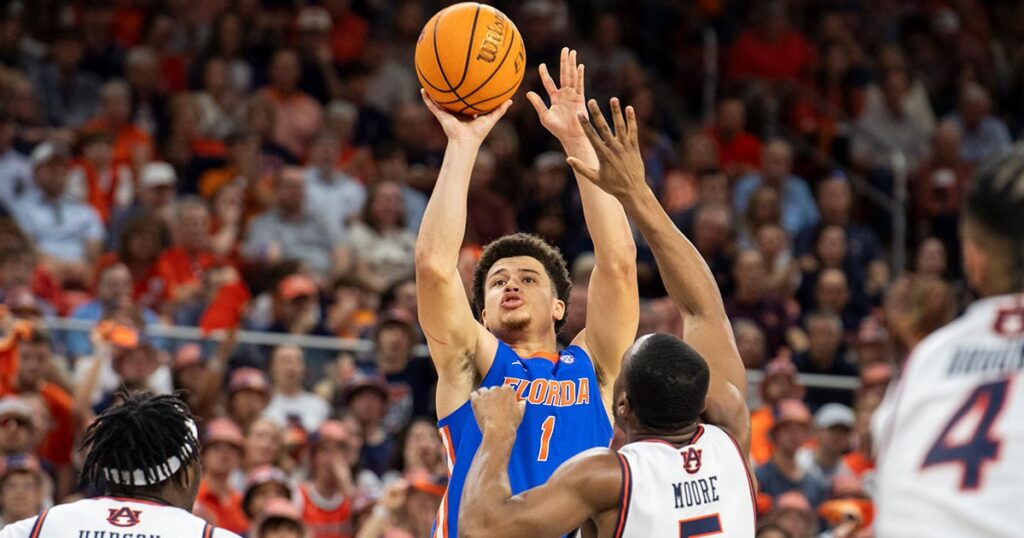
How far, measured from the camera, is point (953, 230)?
14508 millimetres

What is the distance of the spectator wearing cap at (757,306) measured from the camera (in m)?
12.2

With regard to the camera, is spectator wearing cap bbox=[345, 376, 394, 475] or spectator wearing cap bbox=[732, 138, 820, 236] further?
spectator wearing cap bbox=[732, 138, 820, 236]

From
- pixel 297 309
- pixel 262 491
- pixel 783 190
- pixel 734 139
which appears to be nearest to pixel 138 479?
pixel 262 491

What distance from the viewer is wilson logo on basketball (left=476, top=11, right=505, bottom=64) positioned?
600 cm

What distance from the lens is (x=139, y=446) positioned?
15.9ft

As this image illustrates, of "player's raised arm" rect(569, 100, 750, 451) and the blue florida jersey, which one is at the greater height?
"player's raised arm" rect(569, 100, 750, 451)

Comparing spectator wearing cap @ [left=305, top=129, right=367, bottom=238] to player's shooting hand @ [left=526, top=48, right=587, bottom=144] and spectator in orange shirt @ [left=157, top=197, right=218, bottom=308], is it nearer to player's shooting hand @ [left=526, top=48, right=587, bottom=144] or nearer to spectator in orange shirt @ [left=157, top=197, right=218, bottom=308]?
spectator in orange shirt @ [left=157, top=197, right=218, bottom=308]

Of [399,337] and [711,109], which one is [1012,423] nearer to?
[399,337]

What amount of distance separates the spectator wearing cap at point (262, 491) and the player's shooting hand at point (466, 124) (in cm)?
363

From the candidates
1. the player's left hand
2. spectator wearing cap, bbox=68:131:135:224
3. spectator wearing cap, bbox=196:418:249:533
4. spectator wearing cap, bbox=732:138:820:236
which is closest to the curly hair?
the player's left hand

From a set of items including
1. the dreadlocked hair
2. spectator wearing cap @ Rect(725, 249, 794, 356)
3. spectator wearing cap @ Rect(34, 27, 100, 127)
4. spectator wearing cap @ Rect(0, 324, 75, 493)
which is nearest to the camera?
the dreadlocked hair

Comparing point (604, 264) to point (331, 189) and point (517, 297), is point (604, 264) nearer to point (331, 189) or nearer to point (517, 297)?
point (517, 297)

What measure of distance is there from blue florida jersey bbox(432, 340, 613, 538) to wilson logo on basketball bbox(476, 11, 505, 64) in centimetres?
110

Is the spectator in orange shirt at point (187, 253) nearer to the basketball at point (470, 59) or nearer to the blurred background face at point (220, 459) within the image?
the blurred background face at point (220, 459)
